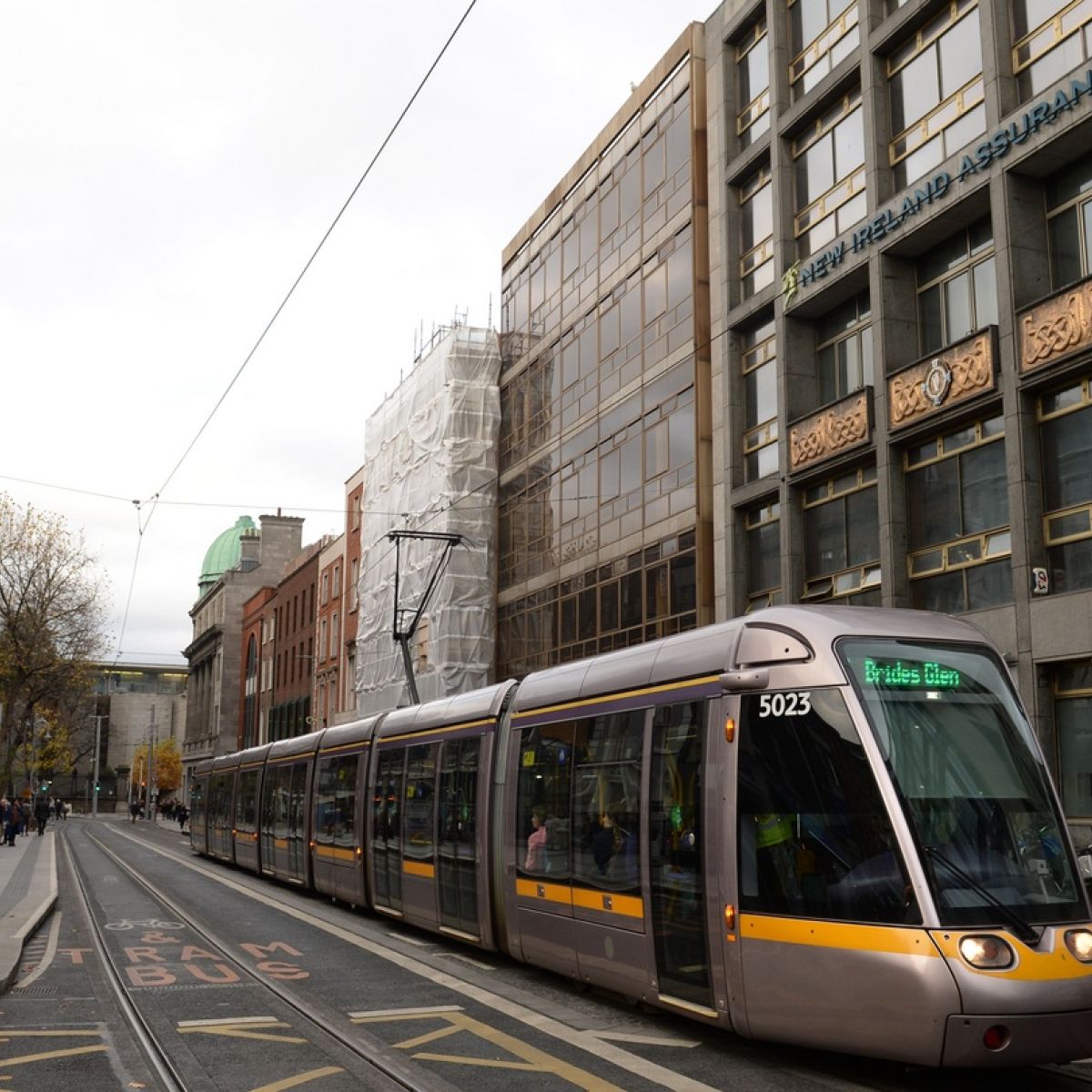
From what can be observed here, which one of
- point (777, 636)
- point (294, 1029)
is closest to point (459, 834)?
point (294, 1029)

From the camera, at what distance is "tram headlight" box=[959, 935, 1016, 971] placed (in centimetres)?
737

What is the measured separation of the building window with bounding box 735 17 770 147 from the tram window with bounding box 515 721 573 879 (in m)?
17.4

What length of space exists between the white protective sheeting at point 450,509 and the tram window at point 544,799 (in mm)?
25459

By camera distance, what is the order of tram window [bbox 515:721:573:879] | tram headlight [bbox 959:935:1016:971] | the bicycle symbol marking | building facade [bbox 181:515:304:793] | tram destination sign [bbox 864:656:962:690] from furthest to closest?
building facade [bbox 181:515:304:793] < the bicycle symbol marking < tram window [bbox 515:721:573:879] < tram destination sign [bbox 864:656:962:690] < tram headlight [bbox 959:935:1016:971]

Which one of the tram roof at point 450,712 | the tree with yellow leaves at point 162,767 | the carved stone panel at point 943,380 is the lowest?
the tram roof at point 450,712

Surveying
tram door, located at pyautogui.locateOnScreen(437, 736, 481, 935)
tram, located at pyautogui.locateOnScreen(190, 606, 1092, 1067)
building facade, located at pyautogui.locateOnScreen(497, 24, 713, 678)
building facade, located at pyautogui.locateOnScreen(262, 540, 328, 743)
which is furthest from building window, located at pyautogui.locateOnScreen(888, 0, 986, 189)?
building facade, located at pyautogui.locateOnScreen(262, 540, 328, 743)

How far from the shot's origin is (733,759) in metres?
8.91

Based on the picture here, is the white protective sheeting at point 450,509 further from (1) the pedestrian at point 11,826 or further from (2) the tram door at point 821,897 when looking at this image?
(2) the tram door at point 821,897

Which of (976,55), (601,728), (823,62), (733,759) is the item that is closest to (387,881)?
(601,728)

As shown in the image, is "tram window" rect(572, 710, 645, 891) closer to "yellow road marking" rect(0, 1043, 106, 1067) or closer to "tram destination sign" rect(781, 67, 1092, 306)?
"yellow road marking" rect(0, 1043, 106, 1067)

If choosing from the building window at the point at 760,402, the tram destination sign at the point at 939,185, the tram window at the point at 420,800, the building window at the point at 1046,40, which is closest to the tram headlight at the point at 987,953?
the tram window at the point at 420,800

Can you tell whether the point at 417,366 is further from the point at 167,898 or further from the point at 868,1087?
the point at 868,1087

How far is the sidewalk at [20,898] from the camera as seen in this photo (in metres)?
13.9

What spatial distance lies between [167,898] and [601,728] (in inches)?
571
